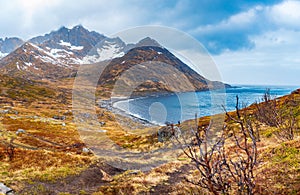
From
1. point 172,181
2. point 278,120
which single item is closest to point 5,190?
point 172,181

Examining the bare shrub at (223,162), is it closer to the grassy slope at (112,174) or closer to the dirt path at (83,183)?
the grassy slope at (112,174)

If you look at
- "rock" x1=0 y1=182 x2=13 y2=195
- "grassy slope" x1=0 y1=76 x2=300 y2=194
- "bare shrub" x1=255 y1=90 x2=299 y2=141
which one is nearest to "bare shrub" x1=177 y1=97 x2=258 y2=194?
"grassy slope" x1=0 y1=76 x2=300 y2=194

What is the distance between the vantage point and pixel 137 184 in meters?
22.8

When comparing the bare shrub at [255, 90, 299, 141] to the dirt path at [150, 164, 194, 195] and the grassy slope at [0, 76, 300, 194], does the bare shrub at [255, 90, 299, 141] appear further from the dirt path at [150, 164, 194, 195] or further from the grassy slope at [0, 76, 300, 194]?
the dirt path at [150, 164, 194, 195]

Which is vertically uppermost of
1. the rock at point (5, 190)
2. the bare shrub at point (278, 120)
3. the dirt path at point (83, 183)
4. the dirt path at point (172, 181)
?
the bare shrub at point (278, 120)

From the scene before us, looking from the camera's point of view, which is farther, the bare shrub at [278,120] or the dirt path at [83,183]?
the bare shrub at [278,120]

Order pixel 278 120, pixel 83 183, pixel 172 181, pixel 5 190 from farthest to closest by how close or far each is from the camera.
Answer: pixel 278 120 → pixel 83 183 → pixel 172 181 → pixel 5 190

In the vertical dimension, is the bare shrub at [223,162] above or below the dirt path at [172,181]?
above

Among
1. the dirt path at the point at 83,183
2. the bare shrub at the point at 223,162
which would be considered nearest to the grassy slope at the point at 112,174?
the dirt path at the point at 83,183

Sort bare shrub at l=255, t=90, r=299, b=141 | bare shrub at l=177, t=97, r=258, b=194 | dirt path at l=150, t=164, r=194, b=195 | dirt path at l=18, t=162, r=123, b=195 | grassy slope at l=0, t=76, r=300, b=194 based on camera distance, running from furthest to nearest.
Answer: bare shrub at l=255, t=90, r=299, b=141 < dirt path at l=18, t=162, r=123, b=195 < dirt path at l=150, t=164, r=194, b=195 < grassy slope at l=0, t=76, r=300, b=194 < bare shrub at l=177, t=97, r=258, b=194

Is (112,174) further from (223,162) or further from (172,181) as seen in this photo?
(223,162)

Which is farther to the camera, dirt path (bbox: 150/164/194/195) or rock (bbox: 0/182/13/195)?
dirt path (bbox: 150/164/194/195)

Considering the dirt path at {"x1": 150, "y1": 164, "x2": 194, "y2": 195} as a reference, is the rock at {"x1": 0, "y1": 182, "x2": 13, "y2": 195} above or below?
above

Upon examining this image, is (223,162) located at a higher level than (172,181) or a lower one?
higher
